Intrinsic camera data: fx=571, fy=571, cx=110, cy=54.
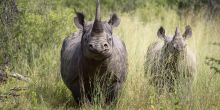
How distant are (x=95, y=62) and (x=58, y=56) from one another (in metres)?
3.24

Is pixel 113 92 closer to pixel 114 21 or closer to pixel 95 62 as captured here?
pixel 95 62

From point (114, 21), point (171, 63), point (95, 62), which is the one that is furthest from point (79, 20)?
point (171, 63)

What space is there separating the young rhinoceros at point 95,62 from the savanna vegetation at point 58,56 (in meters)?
0.25

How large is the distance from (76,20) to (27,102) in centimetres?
134

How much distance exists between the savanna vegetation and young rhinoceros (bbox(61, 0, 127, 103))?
0.82 feet

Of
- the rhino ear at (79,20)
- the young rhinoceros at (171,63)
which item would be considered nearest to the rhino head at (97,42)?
the rhino ear at (79,20)

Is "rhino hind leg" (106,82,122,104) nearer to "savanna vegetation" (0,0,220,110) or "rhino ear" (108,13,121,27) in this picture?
"savanna vegetation" (0,0,220,110)

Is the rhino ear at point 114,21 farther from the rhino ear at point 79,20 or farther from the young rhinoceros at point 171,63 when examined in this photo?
the young rhinoceros at point 171,63

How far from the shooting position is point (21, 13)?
10711 mm

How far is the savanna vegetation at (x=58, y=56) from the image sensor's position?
7.47m

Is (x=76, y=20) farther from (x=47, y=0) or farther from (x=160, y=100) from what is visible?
(x=47, y=0)

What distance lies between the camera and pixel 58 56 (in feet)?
34.6

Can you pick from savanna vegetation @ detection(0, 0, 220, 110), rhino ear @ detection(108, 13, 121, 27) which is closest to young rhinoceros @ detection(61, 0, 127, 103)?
rhino ear @ detection(108, 13, 121, 27)

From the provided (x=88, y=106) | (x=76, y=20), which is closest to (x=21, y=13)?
(x=76, y=20)
